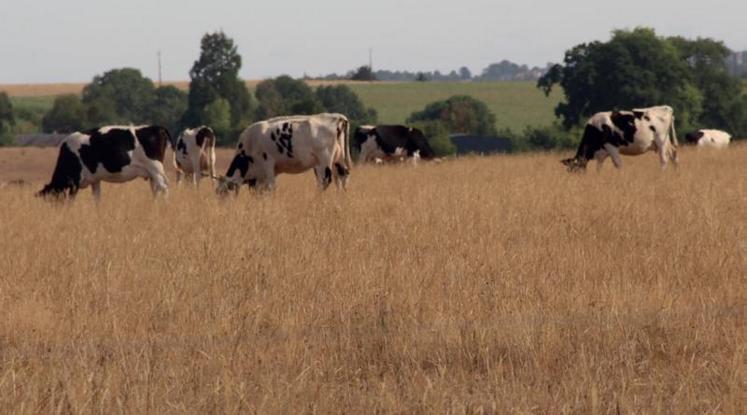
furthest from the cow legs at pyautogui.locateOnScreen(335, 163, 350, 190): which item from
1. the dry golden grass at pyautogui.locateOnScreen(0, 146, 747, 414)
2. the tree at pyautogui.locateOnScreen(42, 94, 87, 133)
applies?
the tree at pyautogui.locateOnScreen(42, 94, 87, 133)

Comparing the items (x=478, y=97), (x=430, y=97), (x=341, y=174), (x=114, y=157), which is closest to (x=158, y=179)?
(x=114, y=157)

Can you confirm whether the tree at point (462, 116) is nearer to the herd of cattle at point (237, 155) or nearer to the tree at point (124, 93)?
the tree at point (124, 93)

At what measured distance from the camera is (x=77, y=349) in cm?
730

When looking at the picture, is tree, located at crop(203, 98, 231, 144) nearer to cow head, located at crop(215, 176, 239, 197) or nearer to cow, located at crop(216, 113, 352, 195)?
cow, located at crop(216, 113, 352, 195)

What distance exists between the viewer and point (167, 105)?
14288 cm

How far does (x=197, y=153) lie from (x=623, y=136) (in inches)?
387

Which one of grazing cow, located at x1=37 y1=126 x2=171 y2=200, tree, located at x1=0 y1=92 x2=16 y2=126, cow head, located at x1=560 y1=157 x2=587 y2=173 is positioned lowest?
tree, located at x1=0 y1=92 x2=16 y2=126

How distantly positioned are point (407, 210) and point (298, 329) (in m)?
6.71

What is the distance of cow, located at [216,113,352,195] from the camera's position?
2030 centimetres

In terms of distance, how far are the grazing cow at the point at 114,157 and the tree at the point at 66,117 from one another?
10537cm

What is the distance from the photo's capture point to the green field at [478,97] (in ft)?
458

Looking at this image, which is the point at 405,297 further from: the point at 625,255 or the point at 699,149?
the point at 699,149

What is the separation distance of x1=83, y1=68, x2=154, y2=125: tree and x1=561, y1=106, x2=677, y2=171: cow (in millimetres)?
112001

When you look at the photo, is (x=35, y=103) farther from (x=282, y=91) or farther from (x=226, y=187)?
(x=226, y=187)
